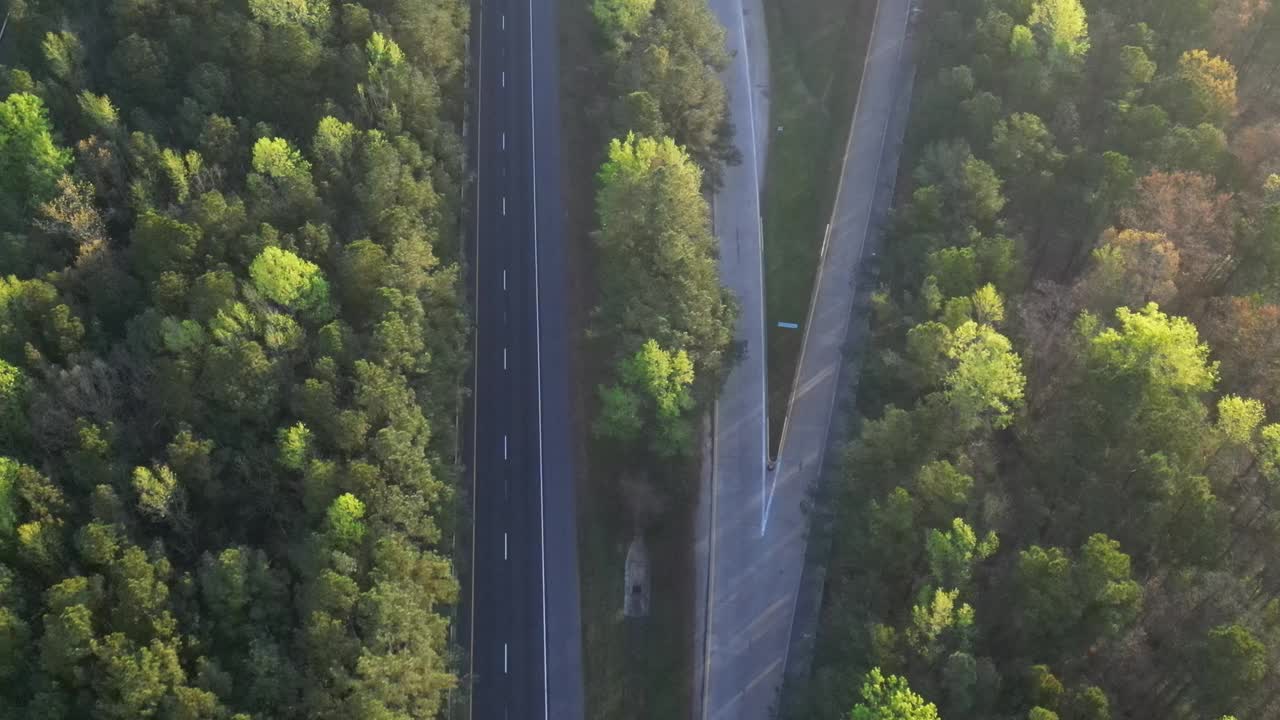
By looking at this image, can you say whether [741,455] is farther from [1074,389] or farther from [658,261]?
[1074,389]

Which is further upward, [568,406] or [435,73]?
[435,73]

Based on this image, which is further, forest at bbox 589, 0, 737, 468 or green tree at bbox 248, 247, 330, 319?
forest at bbox 589, 0, 737, 468

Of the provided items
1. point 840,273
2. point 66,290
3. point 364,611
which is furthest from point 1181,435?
point 66,290

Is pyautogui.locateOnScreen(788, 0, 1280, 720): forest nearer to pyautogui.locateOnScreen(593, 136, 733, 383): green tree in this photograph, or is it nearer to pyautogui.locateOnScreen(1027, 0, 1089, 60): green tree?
pyautogui.locateOnScreen(1027, 0, 1089, 60): green tree

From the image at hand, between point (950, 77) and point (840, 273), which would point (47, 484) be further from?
point (950, 77)

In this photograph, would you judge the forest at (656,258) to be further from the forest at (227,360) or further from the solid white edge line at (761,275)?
the forest at (227,360)

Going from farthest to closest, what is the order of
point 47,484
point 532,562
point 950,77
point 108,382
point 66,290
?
1. point 950,77
2. point 532,562
3. point 66,290
4. point 108,382
5. point 47,484

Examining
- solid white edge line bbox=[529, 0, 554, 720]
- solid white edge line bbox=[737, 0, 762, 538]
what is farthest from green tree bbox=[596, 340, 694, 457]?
solid white edge line bbox=[737, 0, 762, 538]
